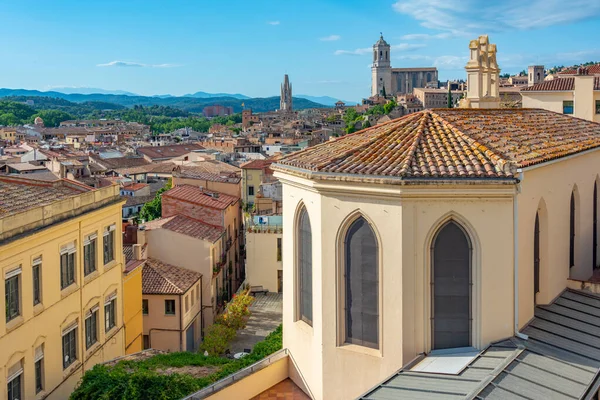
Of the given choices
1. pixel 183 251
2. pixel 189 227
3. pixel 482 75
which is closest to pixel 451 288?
pixel 482 75

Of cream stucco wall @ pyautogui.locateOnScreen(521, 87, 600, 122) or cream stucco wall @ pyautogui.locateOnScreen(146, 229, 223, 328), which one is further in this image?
cream stucco wall @ pyautogui.locateOnScreen(521, 87, 600, 122)

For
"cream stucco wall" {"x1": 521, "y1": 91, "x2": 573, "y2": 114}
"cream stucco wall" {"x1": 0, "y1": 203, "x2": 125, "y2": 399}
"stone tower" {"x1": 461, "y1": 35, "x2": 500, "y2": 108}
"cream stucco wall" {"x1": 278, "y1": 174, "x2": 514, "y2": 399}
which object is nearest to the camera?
"cream stucco wall" {"x1": 278, "y1": 174, "x2": 514, "y2": 399}

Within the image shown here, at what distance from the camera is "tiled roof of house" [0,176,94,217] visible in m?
20.0

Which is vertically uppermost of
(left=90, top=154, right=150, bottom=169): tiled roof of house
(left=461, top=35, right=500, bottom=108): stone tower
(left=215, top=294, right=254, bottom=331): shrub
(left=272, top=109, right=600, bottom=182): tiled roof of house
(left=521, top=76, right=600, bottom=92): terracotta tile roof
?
(left=521, top=76, right=600, bottom=92): terracotta tile roof

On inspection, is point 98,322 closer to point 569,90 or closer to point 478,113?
point 478,113

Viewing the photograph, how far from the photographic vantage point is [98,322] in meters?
24.1

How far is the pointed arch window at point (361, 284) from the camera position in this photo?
11.9 m

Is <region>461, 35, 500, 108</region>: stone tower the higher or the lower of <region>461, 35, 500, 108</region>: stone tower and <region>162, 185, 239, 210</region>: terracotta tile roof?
the higher

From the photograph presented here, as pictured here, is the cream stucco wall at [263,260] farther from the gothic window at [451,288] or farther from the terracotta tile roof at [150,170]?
the terracotta tile roof at [150,170]

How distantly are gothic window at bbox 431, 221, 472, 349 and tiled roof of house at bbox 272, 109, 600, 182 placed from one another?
111 cm

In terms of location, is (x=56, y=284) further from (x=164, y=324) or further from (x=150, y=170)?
(x=150, y=170)

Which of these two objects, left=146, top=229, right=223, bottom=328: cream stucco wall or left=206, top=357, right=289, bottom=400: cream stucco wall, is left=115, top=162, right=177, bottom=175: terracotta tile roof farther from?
left=206, top=357, right=289, bottom=400: cream stucco wall

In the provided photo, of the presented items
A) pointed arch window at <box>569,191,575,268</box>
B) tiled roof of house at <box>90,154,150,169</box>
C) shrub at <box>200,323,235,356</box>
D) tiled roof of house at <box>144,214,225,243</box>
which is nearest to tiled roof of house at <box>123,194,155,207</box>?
tiled roof of house at <box>90,154,150,169</box>

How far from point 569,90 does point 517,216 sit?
117 feet
